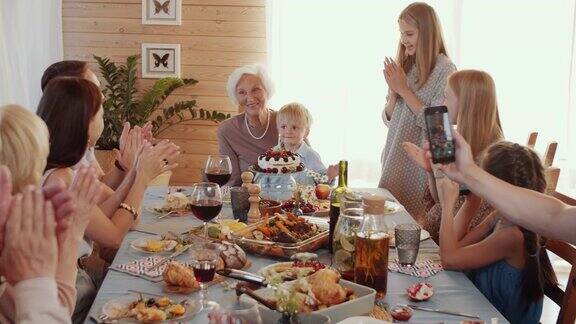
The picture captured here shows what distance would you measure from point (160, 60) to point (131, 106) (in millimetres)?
396

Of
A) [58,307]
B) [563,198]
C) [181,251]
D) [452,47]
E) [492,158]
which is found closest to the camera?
[58,307]

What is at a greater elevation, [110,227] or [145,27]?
[145,27]

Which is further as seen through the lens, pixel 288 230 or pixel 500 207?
pixel 288 230

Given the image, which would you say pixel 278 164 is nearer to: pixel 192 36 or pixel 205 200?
pixel 205 200

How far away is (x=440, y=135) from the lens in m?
1.72

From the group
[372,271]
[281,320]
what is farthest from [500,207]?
[281,320]

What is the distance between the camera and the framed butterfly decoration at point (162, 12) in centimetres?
473

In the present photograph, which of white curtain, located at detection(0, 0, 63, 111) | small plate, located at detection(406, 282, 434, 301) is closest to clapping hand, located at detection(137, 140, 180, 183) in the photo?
small plate, located at detection(406, 282, 434, 301)

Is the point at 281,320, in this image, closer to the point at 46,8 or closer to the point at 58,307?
the point at 58,307

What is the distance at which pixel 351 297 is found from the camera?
4.81 feet

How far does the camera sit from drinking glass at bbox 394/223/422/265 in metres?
1.83

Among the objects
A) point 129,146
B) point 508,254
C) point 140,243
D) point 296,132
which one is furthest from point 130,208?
point 296,132

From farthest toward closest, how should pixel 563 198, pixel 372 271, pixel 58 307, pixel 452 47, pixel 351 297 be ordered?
pixel 452 47, pixel 563 198, pixel 372 271, pixel 351 297, pixel 58 307

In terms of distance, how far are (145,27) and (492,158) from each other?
10.8 ft
